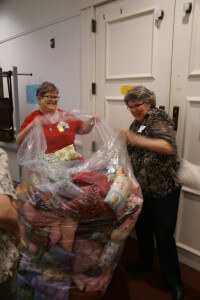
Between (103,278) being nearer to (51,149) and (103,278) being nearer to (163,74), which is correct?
(51,149)

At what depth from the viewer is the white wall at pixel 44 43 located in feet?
7.89

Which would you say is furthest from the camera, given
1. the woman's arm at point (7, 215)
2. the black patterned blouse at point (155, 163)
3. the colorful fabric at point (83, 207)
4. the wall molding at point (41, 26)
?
the wall molding at point (41, 26)

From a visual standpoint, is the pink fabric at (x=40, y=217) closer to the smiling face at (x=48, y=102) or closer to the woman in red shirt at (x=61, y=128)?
the woman in red shirt at (x=61, y=128)

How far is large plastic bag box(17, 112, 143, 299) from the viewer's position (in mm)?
888

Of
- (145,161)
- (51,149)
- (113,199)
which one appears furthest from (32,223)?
(145,161)

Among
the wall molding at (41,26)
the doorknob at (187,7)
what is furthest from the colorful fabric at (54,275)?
the wall molding at (41,26)

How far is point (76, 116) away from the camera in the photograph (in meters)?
1.56

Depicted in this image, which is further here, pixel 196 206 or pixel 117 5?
pixel 117 5

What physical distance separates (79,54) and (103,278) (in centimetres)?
205

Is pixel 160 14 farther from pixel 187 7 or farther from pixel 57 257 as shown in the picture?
pixel 57 257

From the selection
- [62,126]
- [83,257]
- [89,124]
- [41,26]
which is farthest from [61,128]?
[41,26]

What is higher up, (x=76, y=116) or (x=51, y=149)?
(x=76, y=116)

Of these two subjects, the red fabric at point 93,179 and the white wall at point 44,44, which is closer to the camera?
the red fabric at point 93,179

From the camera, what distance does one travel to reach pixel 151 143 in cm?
129
